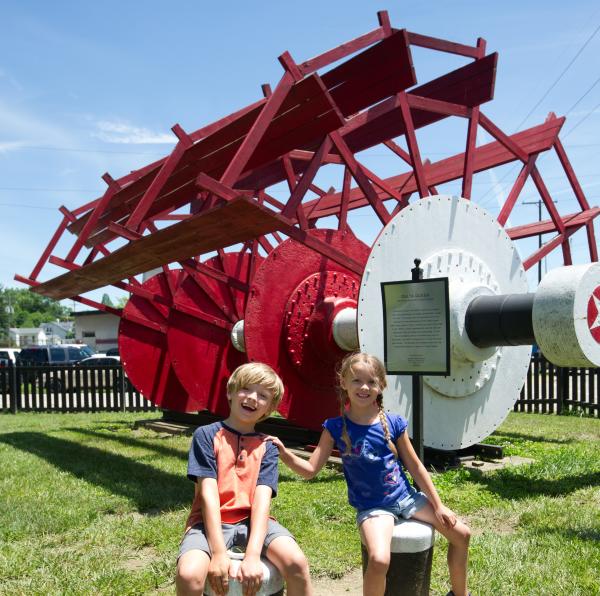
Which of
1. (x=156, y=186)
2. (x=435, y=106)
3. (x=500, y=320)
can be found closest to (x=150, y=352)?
(x=156, y=186)

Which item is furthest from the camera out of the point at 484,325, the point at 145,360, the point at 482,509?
the point at 145,360

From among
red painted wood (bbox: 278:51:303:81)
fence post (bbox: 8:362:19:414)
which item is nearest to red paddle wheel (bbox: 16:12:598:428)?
red painted wood (bbox: 278:51:303:81)

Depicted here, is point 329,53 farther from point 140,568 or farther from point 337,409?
point 140,568

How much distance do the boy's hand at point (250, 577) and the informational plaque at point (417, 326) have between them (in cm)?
229

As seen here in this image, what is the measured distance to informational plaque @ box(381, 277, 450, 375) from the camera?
4.55m

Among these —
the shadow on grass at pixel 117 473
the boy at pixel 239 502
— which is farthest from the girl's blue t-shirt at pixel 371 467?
the shadow on grass at pixel 117 473

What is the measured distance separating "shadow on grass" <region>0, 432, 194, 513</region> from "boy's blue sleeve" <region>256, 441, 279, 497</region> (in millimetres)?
2717

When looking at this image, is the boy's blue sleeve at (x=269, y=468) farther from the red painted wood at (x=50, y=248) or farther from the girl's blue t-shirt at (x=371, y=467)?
the red painted wood at (x=50, y=248)

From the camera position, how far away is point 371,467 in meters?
3.11

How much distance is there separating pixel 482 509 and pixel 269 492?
293 cm

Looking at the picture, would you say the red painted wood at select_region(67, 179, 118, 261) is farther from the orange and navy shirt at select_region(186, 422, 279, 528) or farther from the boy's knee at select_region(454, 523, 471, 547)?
the boy's knee at select_region(454, 523, 471, 547)

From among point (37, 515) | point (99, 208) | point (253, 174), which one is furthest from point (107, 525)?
point (253, 174)

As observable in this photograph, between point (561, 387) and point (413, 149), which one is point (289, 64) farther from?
point (561, 387)

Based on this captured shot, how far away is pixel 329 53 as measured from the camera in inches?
259
